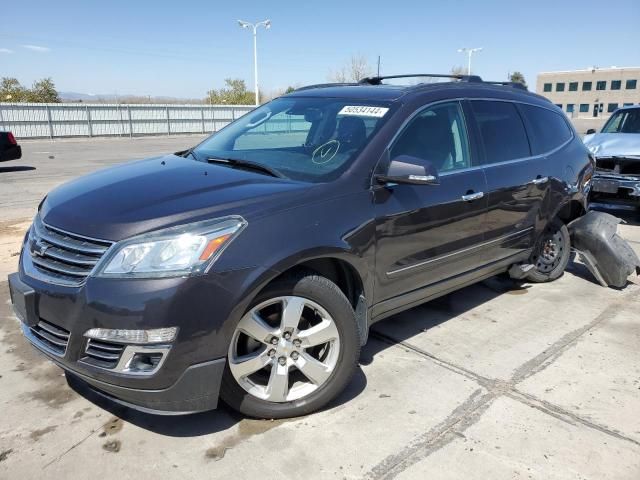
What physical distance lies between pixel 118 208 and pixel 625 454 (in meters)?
2.83

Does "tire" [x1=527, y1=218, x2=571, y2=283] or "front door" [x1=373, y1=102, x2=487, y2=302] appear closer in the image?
"front door" [x1=373, y1=102, x2=487, y2=302]

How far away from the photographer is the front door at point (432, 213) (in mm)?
3305

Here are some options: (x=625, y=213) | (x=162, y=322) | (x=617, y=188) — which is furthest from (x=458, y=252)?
(x=625, y=213)

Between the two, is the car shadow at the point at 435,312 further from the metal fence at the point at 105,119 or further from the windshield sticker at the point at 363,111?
the metal fence at the point at 105,119

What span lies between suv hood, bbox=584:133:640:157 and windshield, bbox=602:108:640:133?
0.42 metres

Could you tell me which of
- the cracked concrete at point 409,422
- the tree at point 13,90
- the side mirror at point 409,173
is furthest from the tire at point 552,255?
the tree at point 13,90

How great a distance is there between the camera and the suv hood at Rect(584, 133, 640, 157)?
8.10 meters

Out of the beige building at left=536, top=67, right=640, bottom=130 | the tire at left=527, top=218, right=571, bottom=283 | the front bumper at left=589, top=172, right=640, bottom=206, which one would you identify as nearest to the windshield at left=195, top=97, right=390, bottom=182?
the tire at left=527, top=218, right=571, bottom=283

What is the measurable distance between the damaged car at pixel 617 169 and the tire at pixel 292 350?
21.4 feet

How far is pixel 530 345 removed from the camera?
4.00 meters

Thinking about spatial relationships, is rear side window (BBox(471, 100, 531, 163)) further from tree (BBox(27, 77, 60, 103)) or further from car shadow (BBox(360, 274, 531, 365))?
tree (BBox(27, 77, 60, 103))

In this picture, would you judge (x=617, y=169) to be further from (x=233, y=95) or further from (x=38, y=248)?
(x=233, y=95)

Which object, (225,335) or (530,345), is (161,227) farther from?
(530,345)

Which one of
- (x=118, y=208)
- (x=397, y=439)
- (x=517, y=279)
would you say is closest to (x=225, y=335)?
(x=118, y=208)
